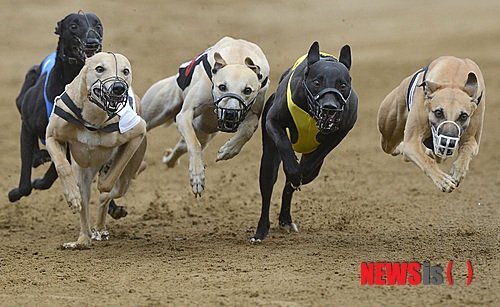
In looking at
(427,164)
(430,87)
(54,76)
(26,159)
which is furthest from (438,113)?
(26,159)

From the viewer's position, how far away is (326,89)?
21.0 ft

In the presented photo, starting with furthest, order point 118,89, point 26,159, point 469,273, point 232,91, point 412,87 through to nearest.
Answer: point 26,159
point 412,87
point 232,91
point 118,89
point 469,273

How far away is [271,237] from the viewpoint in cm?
751

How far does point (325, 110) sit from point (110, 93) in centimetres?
143

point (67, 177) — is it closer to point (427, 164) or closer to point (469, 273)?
point (427, 164)

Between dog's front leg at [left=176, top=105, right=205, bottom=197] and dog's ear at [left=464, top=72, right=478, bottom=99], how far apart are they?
6.33 feet

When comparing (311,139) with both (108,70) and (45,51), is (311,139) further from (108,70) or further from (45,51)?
(45,51)

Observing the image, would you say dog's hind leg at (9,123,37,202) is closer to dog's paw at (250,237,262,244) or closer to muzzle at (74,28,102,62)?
muzzle at (74,28,102,62)

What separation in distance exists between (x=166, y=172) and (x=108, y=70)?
205 inches

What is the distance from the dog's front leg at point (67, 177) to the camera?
6.55 meters

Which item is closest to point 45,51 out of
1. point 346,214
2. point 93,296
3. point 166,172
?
point 166,172

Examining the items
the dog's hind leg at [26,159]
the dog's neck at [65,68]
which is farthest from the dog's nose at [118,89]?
the dog's hind leg at [26,159]

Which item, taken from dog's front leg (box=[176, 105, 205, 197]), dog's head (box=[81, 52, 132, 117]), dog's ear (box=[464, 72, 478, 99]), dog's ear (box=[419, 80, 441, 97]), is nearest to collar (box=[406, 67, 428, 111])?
dog's ear (box=[419, 80, 441, 97])

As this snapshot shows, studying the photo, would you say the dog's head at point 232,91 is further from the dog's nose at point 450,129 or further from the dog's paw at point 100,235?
the dog's paw at point 100,235
